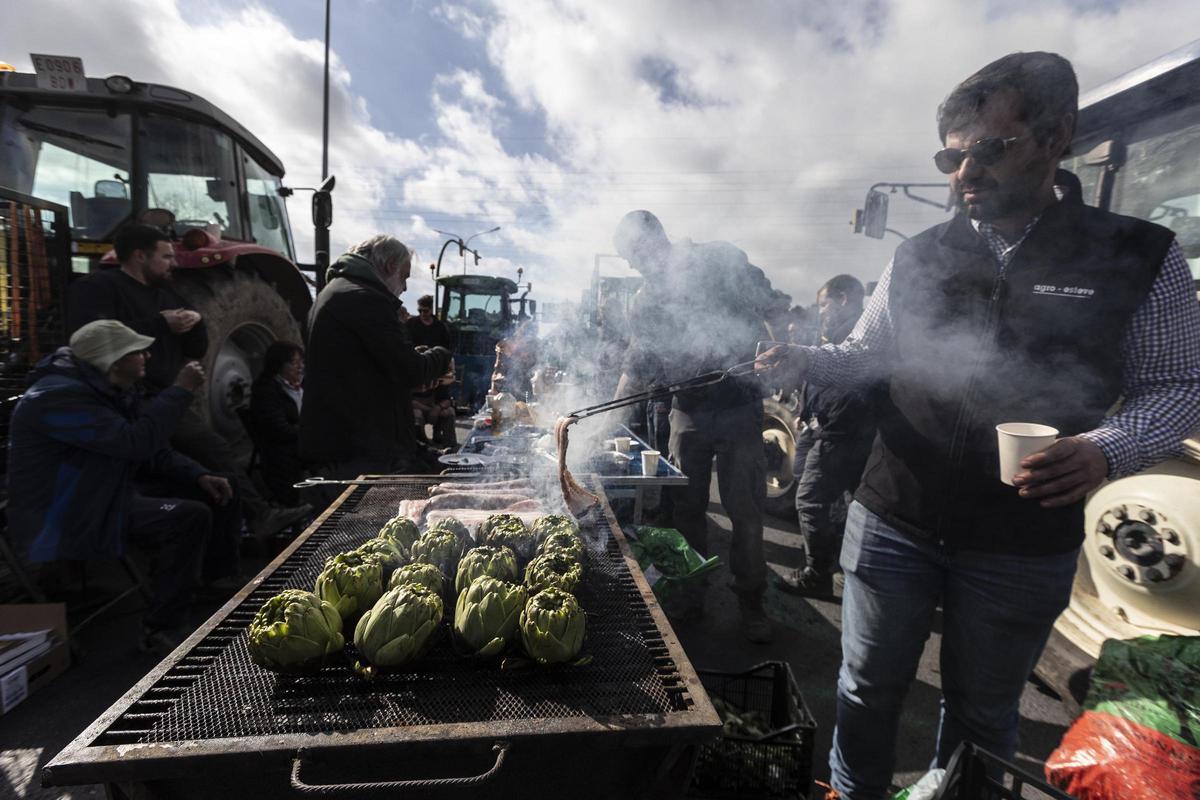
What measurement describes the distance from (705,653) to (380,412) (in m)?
2.53

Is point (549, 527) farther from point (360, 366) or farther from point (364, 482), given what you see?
point (360, 366)

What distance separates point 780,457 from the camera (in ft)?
20.0

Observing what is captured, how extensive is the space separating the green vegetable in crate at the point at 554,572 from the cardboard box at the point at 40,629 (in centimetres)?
287

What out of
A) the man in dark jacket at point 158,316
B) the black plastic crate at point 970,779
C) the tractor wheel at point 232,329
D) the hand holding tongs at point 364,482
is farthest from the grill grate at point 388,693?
the tractor wheel at point 232,329

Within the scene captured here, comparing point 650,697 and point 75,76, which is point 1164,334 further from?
point 75,76

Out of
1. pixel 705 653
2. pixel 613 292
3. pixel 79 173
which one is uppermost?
pixel 79 173

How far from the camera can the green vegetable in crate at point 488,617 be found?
1.51 meters

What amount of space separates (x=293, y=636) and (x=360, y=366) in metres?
2.17

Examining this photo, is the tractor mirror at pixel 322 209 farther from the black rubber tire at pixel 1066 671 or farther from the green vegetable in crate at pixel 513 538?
the black rubber tire at pixel 1066 671

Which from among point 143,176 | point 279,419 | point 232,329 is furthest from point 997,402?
point 143,176

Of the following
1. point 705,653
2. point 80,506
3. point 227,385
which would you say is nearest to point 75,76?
point 227,385

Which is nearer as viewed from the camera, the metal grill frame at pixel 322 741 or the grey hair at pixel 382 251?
the metal grill frame at pixel 322 741

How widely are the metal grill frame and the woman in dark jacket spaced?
3499 mm

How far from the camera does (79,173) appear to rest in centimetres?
486
